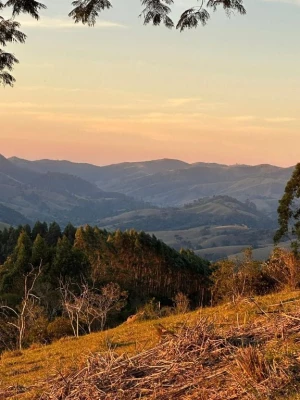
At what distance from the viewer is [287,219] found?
1932 inches

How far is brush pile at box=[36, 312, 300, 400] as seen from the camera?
18.9 ft

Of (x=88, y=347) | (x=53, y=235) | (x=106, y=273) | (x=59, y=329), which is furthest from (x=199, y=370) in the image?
(x=53, y=235)

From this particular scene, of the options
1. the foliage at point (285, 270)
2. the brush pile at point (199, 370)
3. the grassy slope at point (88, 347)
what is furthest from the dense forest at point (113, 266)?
the brush pile at point (199, 370)

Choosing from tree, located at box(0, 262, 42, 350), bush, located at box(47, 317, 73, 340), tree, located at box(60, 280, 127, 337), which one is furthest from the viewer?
tree, located at box(60, 280, 127, 337)

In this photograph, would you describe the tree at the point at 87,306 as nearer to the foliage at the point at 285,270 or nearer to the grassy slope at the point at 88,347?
the foliage at the point at 285,270

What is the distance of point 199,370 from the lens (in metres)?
6.44

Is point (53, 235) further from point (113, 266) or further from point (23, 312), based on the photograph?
point (23, 312)

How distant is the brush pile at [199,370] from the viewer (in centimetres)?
575

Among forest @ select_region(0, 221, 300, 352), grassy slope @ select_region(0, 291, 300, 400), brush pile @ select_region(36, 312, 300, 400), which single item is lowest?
forest @ select_region(0, 221, 300, 352)

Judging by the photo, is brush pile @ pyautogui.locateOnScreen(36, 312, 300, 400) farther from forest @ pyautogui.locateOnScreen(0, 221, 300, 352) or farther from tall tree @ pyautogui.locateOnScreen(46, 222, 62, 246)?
tall tree @ pyautogui.locateOnScreen(46, 222, 62, 246)

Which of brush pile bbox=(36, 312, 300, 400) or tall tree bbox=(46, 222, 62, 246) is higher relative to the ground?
brush pile bbox=(36, 312, 300, 400)

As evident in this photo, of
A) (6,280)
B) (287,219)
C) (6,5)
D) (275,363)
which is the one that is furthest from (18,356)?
(6,280)

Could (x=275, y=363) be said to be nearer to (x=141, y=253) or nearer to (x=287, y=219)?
(x=287, y=219)

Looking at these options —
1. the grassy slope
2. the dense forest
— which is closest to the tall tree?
the dense forest
